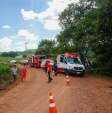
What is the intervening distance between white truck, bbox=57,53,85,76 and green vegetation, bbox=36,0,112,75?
320 centimetres

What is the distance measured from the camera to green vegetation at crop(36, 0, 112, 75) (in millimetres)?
41216

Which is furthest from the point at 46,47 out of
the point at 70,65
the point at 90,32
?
the point at 70,65

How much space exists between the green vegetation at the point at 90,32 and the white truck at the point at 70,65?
10.5 ft

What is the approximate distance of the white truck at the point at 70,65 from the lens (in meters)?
41.6

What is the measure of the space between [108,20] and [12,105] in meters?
23.5

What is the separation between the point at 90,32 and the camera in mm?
49250

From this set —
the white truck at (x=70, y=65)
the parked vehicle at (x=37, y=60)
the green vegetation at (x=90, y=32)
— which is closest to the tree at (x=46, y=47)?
the parked vehicle at (x=37, y=60)

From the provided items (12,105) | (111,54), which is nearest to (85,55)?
(111,54)

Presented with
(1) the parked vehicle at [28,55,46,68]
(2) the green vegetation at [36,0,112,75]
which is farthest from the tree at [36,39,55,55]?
(2) the green vegetation at [36,0,112,75]

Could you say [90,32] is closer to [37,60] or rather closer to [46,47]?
[37,60]

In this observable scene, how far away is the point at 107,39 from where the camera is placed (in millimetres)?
42312

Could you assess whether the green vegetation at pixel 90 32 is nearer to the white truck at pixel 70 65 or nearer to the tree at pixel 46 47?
the white truck at pixel 70 65

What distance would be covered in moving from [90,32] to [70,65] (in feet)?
30.1

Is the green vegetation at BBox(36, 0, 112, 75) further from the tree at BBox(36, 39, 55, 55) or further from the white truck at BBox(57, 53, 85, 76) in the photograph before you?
the tree at BBox(36, 39, 55, 55)
